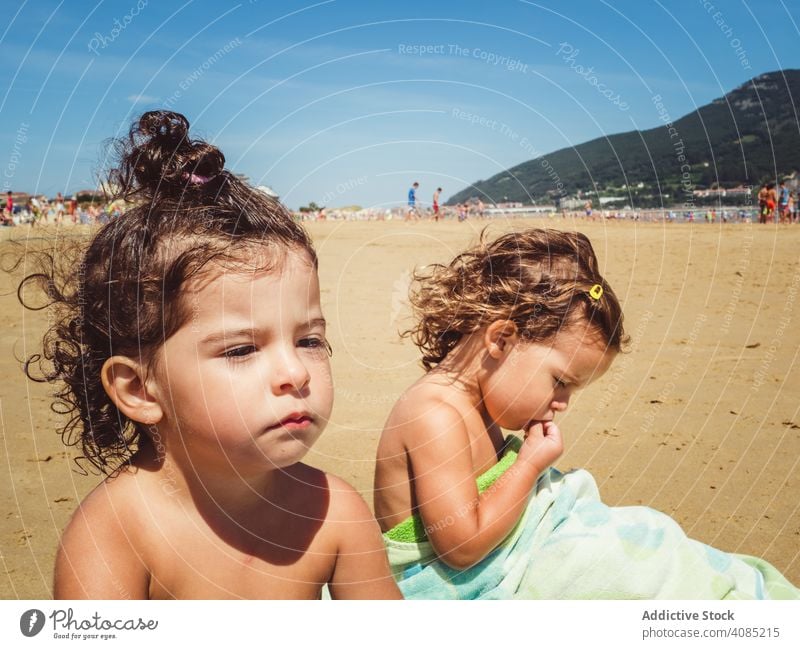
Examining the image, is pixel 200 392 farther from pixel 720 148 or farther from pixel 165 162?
pixel 720 148

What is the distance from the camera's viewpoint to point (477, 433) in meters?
2.42

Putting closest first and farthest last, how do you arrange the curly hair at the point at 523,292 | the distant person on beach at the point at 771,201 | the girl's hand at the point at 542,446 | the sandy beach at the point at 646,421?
the girl's hand at the point at 542,446
the curly hair at the point at 523,292
the sandy beach at the point at 646,421
the distant person on beach at the point at 771,201

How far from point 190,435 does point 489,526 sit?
3.15ft

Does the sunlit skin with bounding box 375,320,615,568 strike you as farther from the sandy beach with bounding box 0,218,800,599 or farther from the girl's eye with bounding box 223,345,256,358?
the sandy beach with bounding box 0,218,800,599

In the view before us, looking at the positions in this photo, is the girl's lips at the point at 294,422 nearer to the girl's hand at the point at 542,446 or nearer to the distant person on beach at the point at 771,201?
the girl's hand at the point at 542,446

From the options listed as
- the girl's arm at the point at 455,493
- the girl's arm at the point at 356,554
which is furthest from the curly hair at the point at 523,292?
the girl's arm at the point at 356,554

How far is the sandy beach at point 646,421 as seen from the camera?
2.94 m

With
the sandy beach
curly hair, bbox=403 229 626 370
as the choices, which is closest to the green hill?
the sandy beach

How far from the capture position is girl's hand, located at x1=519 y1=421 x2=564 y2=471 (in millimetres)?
2291

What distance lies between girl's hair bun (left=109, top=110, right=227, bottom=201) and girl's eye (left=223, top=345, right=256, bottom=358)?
0.44 meters

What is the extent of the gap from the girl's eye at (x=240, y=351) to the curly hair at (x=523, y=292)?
1129mm

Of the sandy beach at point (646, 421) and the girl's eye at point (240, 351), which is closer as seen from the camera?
the girl's eye at point (240, 351)

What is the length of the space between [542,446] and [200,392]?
3.81 ft

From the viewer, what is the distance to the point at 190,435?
1.69m
